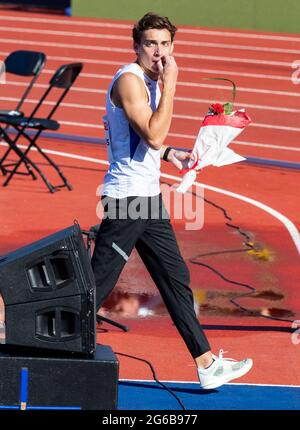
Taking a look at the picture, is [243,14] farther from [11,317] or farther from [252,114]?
[11,317]

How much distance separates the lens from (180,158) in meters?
6.99

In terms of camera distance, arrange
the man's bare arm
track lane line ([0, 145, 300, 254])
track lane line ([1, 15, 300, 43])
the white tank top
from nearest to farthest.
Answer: the man's bare arm, the white tank top, track lane line ([0, 145, 300, 254]), track lane line ([1, 15, 300, 43])

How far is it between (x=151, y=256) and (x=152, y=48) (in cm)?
125

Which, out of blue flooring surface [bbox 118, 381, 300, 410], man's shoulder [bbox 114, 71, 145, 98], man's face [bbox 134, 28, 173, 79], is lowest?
blue flooring surface [bbox 118, 381, 300, 410]

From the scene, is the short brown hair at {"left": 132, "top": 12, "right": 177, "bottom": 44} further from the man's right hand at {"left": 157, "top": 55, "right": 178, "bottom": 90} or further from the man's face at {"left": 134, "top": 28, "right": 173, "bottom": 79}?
the man's right hand at {"left": 157, "top": 55, "right": 178, "bottom": 90}

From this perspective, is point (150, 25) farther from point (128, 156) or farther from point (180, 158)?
point (180, 158)

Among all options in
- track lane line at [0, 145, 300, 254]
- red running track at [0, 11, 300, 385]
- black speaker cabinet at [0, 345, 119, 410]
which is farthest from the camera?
track lane line at [0, 145, 300, 254]

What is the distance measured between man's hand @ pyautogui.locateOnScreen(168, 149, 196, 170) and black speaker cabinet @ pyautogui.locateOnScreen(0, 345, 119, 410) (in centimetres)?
147

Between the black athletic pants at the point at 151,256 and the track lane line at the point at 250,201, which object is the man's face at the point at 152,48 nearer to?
the black athletic pants at the point at 151,256

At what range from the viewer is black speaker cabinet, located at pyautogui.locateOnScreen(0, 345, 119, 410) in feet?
19.6

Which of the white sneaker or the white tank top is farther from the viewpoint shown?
the white sneaker

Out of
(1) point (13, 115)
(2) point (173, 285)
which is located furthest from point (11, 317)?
(1) point (13, 115)

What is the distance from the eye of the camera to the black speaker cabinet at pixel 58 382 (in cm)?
598

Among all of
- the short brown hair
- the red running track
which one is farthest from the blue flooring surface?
the short brown hair
